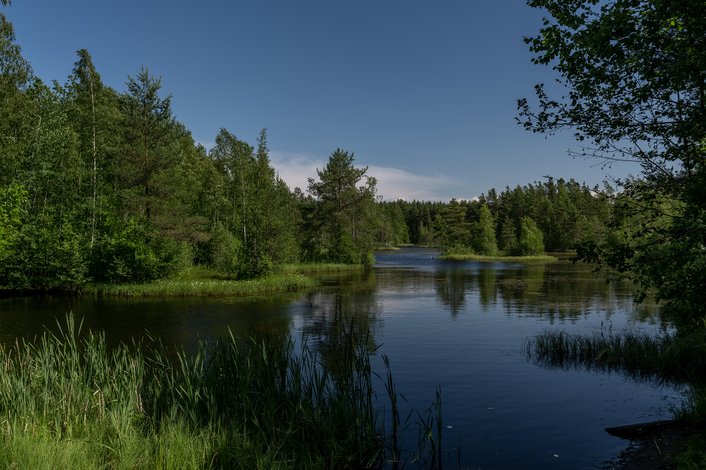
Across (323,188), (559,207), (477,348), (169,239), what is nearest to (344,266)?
(323,188)

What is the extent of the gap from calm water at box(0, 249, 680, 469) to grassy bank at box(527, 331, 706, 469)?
2.65ft

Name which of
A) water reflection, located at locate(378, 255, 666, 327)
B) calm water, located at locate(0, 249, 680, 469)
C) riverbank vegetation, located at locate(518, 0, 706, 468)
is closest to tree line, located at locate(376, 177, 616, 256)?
water reflection, located at locate(378, 255, 666, 327)

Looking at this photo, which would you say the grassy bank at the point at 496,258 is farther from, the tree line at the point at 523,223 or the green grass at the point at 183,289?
the green grass at the point at 183,289

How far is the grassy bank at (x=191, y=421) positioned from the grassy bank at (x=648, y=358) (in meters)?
6.76

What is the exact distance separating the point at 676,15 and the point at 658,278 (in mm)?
4044

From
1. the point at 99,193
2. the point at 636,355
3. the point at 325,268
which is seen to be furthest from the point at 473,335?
the point at 325,268

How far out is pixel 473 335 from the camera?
2231cm

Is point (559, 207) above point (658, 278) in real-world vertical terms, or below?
above

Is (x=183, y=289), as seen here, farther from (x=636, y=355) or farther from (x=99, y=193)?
(x=636, y=355)

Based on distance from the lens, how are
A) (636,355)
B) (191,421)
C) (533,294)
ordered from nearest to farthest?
(191,421)
(636,355)
(533,294)

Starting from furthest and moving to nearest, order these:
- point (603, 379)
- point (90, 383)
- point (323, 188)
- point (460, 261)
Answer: point (460, 261) → point (323, 188) → point (603, 379) → point (90, 383)

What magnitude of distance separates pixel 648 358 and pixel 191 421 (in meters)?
13.9

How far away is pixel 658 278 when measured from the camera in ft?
27.0

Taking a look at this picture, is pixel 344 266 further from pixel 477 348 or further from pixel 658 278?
pixel 658 278
